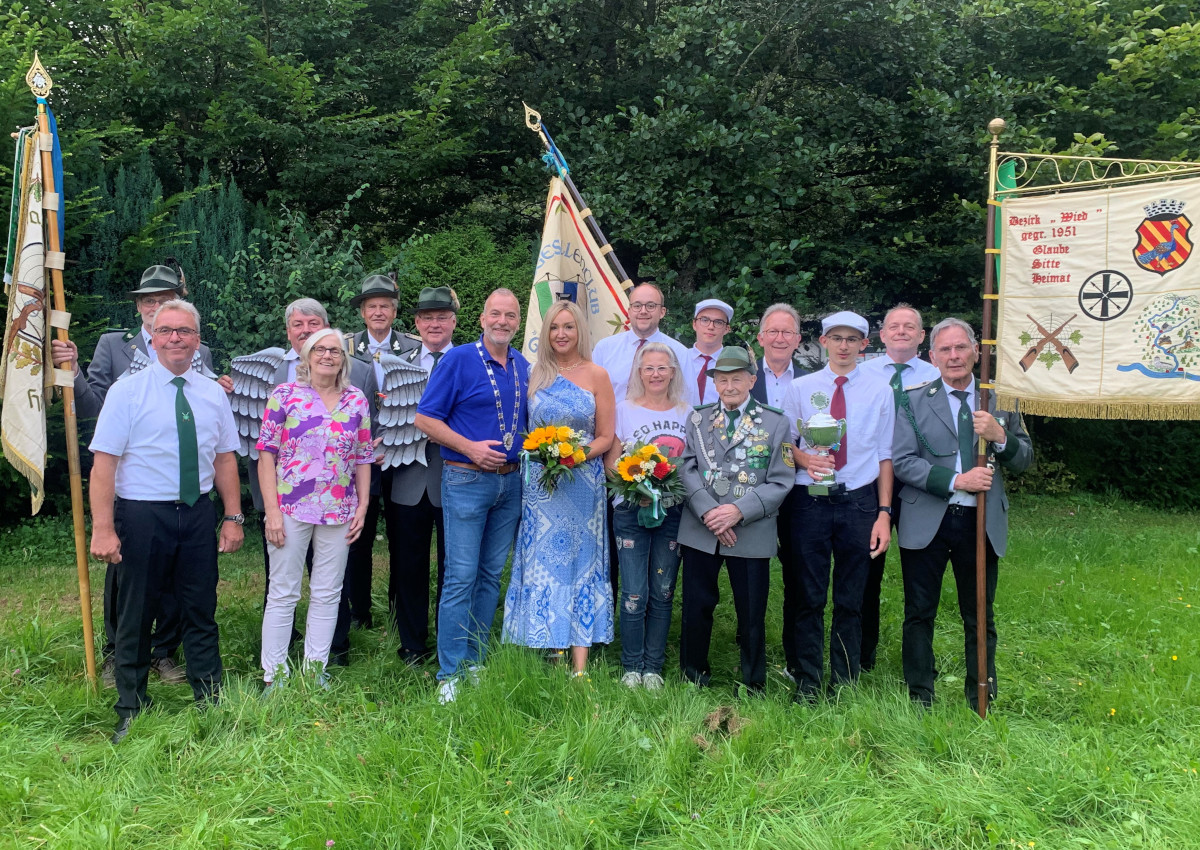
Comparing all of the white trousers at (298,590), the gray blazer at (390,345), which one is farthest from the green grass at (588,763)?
the gray blazer at (390,345)

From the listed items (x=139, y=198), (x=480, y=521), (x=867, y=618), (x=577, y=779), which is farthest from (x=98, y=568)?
(x=867, y=618)

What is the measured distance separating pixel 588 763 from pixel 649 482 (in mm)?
1469

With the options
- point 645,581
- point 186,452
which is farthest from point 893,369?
point 186,452

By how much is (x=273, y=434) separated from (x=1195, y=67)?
10727 mm

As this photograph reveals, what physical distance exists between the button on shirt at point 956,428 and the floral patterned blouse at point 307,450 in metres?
3.16

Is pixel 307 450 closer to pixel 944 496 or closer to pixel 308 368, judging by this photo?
pixel 308 368

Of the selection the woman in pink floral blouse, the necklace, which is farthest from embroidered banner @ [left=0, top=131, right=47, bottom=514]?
the necklace

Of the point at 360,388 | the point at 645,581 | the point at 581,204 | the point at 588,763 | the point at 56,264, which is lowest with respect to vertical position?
the point at 588,763

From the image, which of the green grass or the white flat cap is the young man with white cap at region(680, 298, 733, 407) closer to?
the white flat cap

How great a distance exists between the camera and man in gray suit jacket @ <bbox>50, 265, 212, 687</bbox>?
486 cm

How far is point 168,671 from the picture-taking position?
4902mm

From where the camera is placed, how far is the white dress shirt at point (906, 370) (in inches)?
190

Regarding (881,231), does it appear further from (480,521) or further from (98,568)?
(98,568)

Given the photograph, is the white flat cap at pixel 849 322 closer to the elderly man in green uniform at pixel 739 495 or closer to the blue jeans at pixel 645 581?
the elderly man in green uniform at pixel 739 495
